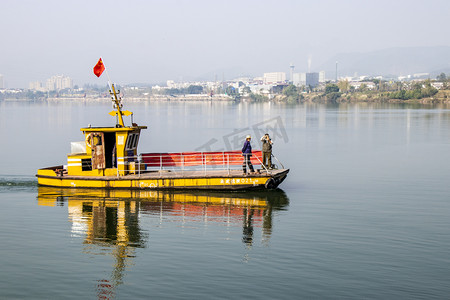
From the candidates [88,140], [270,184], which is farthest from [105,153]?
[270,184]

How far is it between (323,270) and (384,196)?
43.5 feet

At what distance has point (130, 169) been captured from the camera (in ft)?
100

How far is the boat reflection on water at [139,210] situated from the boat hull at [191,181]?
352 millimetres

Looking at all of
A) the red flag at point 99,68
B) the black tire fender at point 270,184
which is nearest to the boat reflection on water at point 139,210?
the black tire fender at point 270,184

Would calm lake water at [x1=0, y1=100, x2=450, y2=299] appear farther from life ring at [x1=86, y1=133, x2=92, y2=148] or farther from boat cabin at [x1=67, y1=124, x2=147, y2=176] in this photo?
life ring at [x1=86, y1=133, x2=92, y2=148]

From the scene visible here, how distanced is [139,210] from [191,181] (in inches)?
151

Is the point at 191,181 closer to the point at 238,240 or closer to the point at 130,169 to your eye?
the point at 130,169

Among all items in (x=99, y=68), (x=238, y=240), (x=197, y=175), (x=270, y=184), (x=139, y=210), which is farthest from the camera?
(x=99, y=68)

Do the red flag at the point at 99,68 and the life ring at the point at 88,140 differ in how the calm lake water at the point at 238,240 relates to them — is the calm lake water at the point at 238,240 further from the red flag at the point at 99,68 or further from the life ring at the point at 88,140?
the red flag at the point at 99,68

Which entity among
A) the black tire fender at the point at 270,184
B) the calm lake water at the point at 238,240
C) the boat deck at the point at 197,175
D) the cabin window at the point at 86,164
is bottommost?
the calm lake water at the point at 238,240

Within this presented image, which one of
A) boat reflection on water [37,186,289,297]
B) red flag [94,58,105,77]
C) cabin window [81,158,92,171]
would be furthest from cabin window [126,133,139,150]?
red flag [94,58,105,77]

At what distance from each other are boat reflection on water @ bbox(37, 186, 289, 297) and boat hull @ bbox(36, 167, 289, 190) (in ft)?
1.15

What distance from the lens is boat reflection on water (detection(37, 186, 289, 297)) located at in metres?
21.7

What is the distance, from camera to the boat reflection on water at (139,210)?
21.7 m
